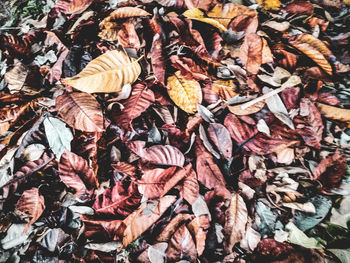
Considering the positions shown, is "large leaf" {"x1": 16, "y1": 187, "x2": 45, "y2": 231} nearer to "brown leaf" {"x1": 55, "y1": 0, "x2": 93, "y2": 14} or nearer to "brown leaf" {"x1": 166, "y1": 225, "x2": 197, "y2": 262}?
"brown leaf" {"x1": 166, "y1": 225, "x2": 197, "y2": 262}

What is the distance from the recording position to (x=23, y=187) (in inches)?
38.8

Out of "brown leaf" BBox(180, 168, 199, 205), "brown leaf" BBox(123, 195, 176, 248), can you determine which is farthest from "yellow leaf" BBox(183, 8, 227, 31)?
"brown leaf" BBox(123, 195, 176, 248)

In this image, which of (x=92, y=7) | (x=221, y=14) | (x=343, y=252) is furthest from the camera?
(x=92, y=7)

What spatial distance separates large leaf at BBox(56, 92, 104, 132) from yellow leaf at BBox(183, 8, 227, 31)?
1.83 feet

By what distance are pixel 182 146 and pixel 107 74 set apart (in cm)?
41

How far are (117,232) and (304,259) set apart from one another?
698mm

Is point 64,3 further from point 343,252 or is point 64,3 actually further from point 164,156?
point 343,252

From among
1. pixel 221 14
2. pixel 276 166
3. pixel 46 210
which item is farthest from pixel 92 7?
pixel 276 166

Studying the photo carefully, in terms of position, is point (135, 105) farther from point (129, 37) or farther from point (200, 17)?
point (200, 17)

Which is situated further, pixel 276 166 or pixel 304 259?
pixel 276 166

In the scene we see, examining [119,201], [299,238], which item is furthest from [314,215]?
[119,201]

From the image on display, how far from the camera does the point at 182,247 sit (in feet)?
2.80

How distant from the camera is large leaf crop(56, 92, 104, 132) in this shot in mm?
845

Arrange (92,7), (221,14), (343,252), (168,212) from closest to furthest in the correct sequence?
(343,252) < (168,212) < (221,14) < (92,7)
